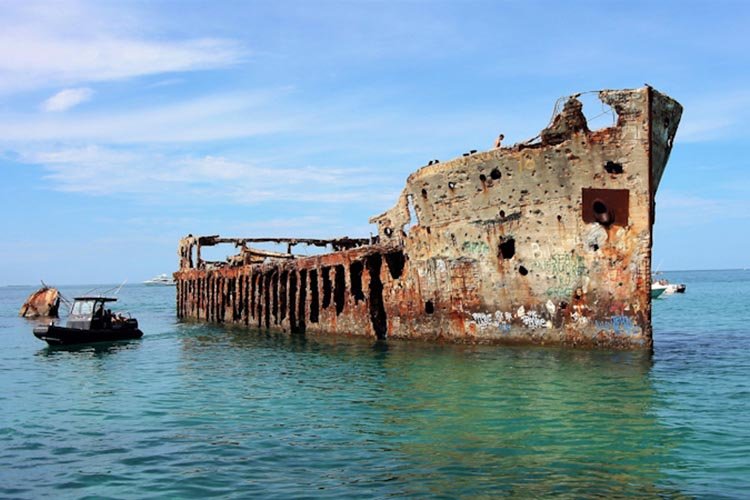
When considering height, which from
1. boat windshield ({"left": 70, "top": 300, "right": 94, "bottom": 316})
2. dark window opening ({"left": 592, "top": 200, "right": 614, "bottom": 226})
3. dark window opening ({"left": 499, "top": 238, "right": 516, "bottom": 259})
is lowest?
boat windshield ({"left": 70, "top": 300, "right": 94, "bottom": 316})

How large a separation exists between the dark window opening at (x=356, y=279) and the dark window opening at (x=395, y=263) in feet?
4.55

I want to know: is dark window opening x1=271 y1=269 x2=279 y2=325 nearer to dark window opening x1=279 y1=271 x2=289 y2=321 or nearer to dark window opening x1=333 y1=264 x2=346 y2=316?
dark window opening x1=279 y1=271 x2=289 y2=321

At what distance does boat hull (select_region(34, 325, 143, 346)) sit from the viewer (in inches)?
872

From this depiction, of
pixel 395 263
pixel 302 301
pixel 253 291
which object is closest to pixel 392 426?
pixel 395 263

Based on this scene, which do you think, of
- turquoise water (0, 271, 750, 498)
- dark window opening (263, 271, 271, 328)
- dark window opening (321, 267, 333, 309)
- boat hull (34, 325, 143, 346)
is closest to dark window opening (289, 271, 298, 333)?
dark window opening (321, 267, 333, 309)

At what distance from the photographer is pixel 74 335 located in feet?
73.9

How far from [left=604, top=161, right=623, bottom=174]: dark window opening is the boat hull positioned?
16398mm

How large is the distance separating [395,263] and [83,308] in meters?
11.2

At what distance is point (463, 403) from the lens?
10695mm

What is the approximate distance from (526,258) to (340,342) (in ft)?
21.0

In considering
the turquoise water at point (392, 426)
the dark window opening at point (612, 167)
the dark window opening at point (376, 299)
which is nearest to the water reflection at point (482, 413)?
the turquoise water at point (392, 426)

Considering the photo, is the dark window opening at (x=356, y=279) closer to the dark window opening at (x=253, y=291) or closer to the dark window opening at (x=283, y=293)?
the dark window opening at (x=283, y=293)

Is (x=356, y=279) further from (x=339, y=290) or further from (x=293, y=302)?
(x=293, y=302)

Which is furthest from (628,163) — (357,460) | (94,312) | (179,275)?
(179,275)
